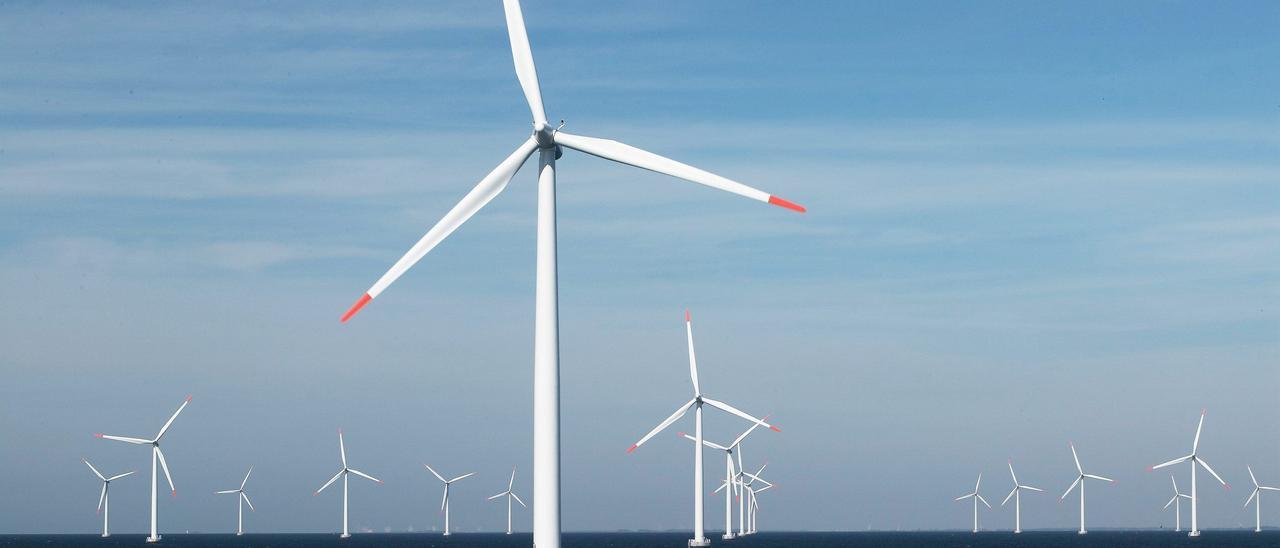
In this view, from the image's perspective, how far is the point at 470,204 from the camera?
5403cm

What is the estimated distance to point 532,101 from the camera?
54.1 m

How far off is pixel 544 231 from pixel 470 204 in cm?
428

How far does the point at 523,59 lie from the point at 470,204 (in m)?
5.65

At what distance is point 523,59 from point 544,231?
800 centimetres

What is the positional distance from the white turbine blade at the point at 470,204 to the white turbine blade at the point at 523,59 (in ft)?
4.27

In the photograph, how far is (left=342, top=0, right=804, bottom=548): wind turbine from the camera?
49.8 meters

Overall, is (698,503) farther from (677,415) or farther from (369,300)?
(369,300)

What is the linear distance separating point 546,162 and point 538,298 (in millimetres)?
4957

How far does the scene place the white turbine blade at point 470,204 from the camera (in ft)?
174

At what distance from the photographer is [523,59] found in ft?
184

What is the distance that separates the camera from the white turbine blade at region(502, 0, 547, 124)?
53750mm

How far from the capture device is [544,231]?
50.8 metres

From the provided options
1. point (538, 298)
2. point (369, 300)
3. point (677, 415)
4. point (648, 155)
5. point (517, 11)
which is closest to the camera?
point (369, 300)

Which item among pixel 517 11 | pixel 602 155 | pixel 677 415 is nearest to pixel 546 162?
pixel 602 155
